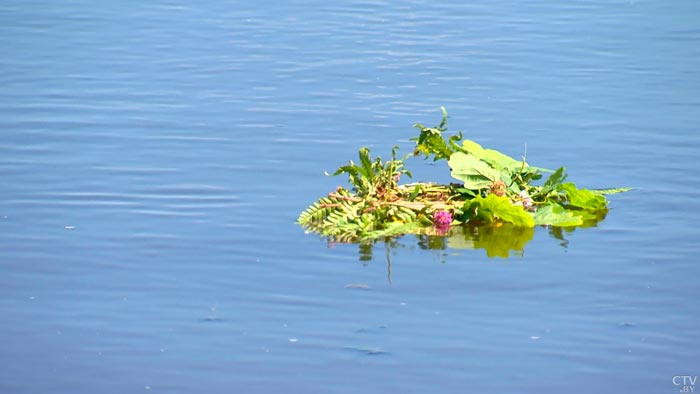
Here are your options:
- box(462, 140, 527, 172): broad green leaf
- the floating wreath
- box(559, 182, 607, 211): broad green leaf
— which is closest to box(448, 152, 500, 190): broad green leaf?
the floating wreath

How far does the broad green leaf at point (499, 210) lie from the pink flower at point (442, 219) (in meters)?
0.13

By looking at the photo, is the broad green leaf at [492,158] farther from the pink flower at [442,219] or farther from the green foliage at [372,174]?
the pink flower at [442,219]

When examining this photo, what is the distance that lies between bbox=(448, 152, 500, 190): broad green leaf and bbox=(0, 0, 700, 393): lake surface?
0.52 meters

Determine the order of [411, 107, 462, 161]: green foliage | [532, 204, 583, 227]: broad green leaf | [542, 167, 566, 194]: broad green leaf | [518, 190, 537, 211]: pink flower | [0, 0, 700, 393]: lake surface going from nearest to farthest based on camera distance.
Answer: [0, 0, 700, 393]: lake surface → [532, 204, 583, 227]: broad green leaf → [518, 190, 537, 211]: pink flower → [542, 167, 566, 194]: broad green leaf → [411, 107, 462, 161]: green foliage

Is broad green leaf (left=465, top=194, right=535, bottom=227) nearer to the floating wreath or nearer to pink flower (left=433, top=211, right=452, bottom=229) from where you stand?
the floating wreath

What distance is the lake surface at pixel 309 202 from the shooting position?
532 centimetres

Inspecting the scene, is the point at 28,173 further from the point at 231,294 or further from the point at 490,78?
the point at 490,78

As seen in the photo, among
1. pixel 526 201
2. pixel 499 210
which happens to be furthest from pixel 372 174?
pixel 526 201

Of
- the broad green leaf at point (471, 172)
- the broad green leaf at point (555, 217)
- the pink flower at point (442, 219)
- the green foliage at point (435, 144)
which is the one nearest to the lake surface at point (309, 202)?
the broad green leaf at point (555, 217)

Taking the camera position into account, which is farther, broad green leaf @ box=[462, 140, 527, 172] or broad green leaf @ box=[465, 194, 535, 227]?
broad green leaf @ box=[462, 140, 527, 172]

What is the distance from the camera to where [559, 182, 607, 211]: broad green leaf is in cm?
746

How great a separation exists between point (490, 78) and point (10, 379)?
22.8 ft

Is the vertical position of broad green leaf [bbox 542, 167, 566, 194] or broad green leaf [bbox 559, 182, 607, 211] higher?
broad green leaf [bbox 542, 167, 566, 194]

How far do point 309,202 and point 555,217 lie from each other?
147 cm
